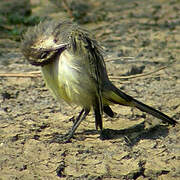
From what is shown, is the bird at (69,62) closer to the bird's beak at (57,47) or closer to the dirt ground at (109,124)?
the bird's beak at (57,47)

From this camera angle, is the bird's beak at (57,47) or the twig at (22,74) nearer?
the bird's beak at (57,47)

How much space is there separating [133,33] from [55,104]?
322 cm

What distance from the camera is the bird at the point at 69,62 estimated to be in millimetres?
4789

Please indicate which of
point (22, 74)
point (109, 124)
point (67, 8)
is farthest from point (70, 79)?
point (67, 8)

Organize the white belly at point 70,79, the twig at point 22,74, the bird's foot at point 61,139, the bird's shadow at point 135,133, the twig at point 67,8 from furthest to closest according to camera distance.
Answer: the twig at point 67,8 < the twig at point 22,74 < the bird's shadow at point 135,133 < the bird's foot at point 61,139 < the white belly at point 70,79

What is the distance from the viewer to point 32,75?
661 cm

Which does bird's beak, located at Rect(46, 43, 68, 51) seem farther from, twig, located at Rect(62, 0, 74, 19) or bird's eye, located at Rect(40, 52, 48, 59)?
twig, located at Rect(62, 0, 74, 19)

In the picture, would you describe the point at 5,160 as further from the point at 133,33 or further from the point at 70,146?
the point at 133,33

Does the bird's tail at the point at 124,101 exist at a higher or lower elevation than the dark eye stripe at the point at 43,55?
lower

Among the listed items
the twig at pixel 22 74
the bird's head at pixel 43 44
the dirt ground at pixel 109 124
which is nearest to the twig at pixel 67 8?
the dirt ground at pixel 109 124

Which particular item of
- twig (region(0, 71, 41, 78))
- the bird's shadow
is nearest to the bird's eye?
the bird's shadow

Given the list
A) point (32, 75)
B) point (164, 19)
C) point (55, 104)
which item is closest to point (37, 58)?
point (55, 104)

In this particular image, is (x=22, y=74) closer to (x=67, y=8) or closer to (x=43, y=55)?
(x=43, y=55)

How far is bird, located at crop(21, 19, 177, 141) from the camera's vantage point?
4.79 meters
